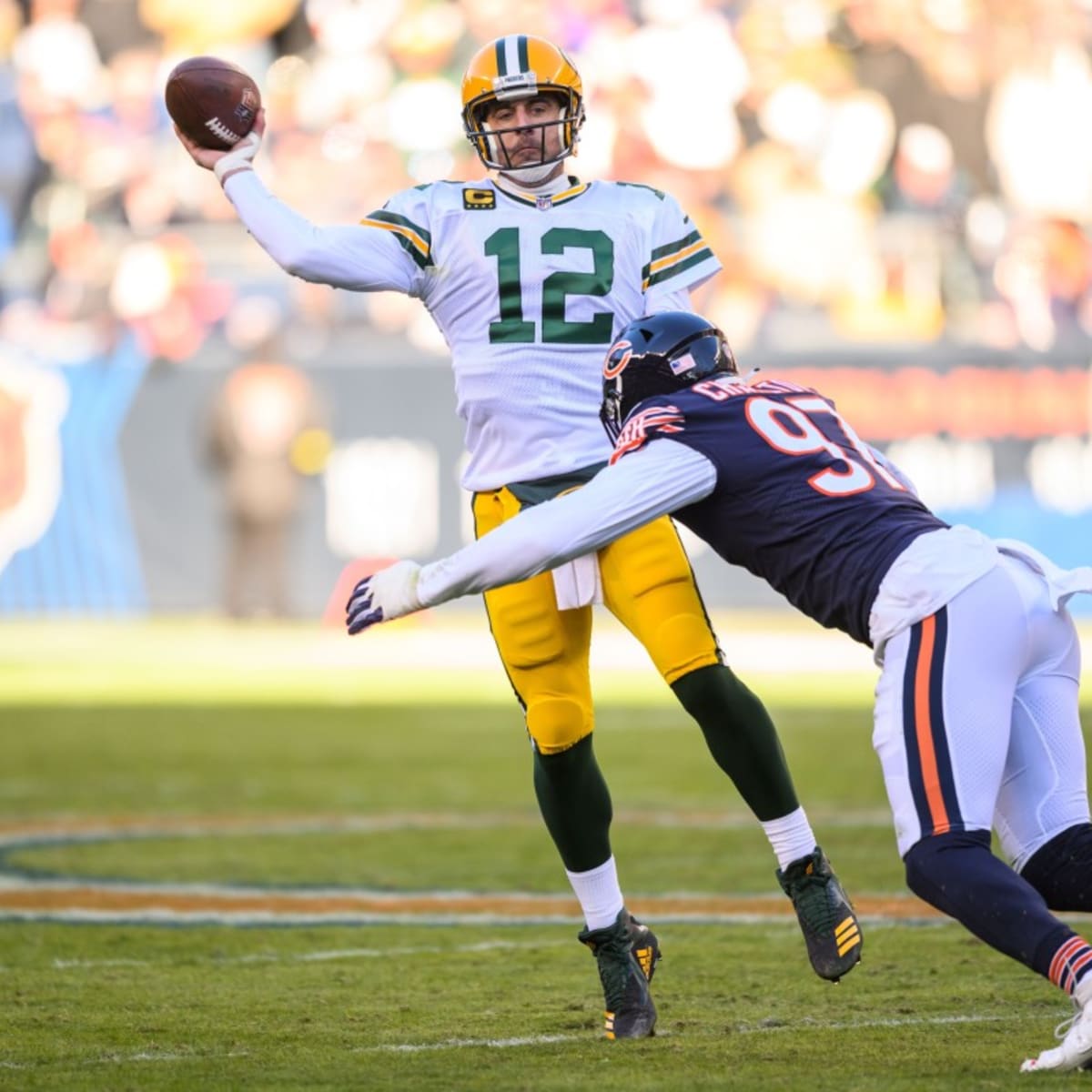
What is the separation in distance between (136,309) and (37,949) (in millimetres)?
13377

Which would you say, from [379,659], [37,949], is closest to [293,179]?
[379,659]

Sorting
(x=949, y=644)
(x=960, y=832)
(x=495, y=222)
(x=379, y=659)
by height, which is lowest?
(x=379, y=659)

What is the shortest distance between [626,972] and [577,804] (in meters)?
0.37

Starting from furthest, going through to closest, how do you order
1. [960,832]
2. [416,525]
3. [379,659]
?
[416,525] < [379,659] < [960,832]

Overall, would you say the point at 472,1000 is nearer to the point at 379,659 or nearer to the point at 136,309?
the point at 379,659

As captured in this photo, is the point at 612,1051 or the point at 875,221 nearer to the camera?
the point at 612,1051

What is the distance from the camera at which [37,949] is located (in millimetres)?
5332

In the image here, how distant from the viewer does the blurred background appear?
1778cm

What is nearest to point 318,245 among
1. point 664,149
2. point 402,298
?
point 402,298

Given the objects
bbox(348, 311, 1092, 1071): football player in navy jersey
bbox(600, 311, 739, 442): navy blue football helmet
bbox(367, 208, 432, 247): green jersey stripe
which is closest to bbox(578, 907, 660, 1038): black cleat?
bbox(348, 311, 1092, 1071): football player in navy jersey

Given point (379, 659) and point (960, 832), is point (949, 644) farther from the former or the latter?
→ point (379, 659)

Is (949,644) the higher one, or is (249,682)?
(949,644)

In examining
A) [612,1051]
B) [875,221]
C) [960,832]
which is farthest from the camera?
[875,221]

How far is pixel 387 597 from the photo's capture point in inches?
145
